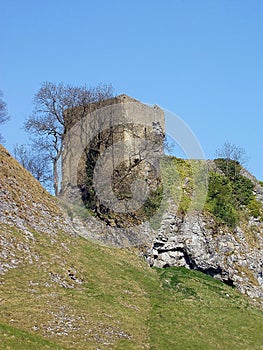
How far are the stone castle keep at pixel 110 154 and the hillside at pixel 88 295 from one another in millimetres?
6846

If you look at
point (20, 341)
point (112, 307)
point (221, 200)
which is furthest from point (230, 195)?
point (20, 341)

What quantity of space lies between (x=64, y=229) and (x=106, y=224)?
21.6ft

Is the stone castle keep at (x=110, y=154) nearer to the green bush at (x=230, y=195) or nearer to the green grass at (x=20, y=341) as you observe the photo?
the green bush at (x=230, y=195)

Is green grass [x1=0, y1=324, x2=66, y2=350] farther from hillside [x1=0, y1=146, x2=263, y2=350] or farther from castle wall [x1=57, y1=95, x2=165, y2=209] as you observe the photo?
castle wall [x1=57, y1=95, x2=165, y2=209]

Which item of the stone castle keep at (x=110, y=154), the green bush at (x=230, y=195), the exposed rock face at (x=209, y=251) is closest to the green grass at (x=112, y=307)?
the exposed rock face at (x=209, y=251)

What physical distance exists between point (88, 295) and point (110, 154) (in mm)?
20617

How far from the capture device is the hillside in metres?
26.5

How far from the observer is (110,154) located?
50875mm

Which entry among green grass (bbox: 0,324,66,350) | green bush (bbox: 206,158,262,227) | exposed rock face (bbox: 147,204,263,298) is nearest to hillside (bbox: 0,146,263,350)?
green grass (bbox: 0,324,66,350)

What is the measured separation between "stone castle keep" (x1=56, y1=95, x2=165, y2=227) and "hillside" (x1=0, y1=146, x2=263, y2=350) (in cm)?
685

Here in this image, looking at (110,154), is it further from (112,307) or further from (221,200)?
(112,307)

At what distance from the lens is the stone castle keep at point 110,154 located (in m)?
49.4

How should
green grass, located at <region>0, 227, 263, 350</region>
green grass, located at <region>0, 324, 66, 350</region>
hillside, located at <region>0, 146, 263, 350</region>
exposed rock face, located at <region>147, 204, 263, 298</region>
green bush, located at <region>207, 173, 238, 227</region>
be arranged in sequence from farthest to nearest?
green bush, located at <region>207, 173, 238, 227</region>, exposed rock face, located at <region>147, 204, 263, 298</region>, hillside, located at <region>0, 146, 263, 350</region>, green grass, located at <region>0, 227, 263, 350</region>, green grass, located at <region>0, 324, 66, 350</region>

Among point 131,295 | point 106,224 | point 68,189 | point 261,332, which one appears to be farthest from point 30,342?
point 68,189
